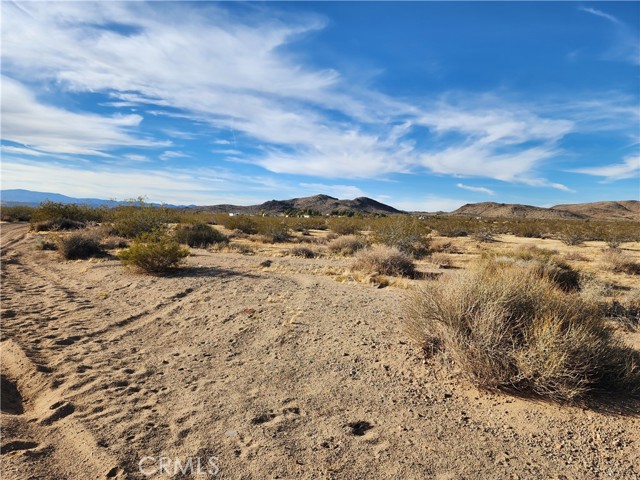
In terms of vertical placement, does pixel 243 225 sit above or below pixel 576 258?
below

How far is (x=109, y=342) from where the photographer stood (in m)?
6.62

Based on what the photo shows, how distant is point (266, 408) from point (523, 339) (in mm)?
3358

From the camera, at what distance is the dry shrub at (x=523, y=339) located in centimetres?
430

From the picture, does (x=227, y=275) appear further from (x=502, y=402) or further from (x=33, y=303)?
(x=502, y=402)

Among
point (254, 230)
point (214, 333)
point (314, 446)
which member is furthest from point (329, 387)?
point (254, 230)

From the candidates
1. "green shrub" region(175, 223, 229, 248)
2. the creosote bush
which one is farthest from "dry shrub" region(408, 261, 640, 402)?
"green shrub" region(175, 223, 229, 248)

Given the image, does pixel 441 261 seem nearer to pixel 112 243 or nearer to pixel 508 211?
pixel 112 243

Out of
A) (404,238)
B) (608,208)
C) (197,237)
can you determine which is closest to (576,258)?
(404,238)

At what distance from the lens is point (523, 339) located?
4.84 meters

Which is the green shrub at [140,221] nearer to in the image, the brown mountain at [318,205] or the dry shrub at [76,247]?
the dry shrub at [76,247]

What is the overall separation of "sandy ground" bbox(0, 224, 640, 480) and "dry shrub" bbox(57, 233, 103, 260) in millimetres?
8042

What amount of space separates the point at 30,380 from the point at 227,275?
22.3 feet

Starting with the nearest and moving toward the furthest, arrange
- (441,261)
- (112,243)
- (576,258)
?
1. (441,261)
2. (576,258)
3. (112,243)

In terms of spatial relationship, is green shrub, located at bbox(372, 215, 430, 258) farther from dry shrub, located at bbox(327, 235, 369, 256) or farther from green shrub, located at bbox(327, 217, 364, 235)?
green shrub, located at bbox(327, 217, 364, 235)
